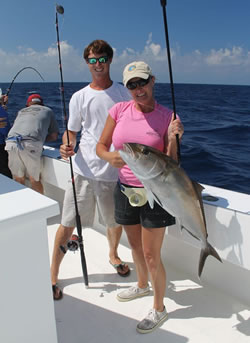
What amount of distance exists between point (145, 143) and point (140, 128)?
0.10 m

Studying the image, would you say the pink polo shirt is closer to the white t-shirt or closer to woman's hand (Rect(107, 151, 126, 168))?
woman's hand (Rect(107, 151, 126, 168))

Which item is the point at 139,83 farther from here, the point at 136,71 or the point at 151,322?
the point at 151,322

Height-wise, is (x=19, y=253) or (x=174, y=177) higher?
(x=174, y=177)

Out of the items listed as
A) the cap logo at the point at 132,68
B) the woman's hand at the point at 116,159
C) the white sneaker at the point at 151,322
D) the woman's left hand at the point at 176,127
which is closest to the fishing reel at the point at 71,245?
the white sneaker at the point at 151,322

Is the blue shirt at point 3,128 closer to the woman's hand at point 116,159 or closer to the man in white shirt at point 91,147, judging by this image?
the man in white shirt at point 91,147

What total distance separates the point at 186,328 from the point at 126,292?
1.62ft

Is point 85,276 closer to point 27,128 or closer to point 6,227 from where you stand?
point 6,227

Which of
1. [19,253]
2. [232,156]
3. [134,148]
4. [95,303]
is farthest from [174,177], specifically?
[232,156]

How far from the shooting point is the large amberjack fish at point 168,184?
150 centimetres

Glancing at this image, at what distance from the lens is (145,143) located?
1.82 metres

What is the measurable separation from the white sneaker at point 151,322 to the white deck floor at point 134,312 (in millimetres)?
37

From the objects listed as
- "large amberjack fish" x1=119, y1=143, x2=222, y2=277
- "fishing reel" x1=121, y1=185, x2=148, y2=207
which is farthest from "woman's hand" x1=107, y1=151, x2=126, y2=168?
"large amberjack fish" x1=119, y1=143, x2=222, y2=277

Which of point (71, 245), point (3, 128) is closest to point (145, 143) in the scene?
point (71, 245)

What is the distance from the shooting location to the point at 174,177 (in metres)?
1.61
